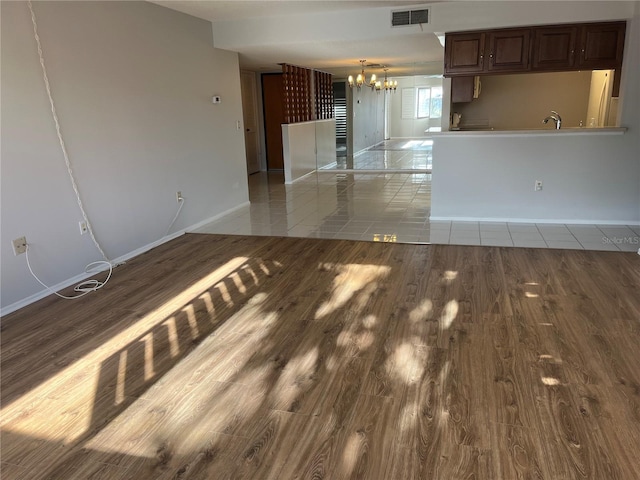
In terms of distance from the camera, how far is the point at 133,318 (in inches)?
126

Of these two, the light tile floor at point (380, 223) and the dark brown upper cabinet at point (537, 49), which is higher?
the dark brown upper cabinet at point (537, 49)

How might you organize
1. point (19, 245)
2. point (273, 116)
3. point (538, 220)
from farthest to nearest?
point (273, 116)
point (538, 220)
point (19, 245)

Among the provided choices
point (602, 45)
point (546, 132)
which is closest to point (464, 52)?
point (546, 132)

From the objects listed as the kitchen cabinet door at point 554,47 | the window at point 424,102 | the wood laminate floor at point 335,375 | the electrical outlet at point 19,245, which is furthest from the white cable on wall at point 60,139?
the window at point 424,102

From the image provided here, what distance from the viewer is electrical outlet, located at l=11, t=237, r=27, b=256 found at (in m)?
3.34

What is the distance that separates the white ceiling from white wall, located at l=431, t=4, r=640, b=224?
1406 millimetres

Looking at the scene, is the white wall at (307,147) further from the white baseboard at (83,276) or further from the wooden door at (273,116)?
the white baseboard at (83,276)

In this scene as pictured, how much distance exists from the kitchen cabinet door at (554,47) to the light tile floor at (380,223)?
5.59 feet

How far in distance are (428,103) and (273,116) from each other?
338 cm

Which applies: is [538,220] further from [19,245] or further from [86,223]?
[19,245]

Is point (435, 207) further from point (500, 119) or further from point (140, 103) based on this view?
point (140, 103)

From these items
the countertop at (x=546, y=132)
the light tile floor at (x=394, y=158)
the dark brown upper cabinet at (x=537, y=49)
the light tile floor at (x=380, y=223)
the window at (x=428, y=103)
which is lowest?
the light tile floor at (x=380, y=223)

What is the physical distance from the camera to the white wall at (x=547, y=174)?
4.93 meters

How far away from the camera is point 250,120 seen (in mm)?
9797
